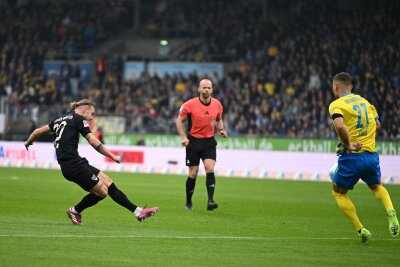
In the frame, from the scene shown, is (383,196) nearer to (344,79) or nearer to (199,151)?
(344,79)

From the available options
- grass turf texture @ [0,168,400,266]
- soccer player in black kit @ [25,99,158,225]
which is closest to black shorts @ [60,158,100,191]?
soccer player in black kit @ [25,99,158,225]

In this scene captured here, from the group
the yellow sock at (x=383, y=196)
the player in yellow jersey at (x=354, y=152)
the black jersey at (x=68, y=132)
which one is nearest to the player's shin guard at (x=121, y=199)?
the black jersey at (x=68, y=132)

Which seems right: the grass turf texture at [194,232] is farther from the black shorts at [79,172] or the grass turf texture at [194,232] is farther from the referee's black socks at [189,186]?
the black shorts at [79,172]

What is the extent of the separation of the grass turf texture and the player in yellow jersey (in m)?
0.50

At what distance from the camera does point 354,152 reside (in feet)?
37.5

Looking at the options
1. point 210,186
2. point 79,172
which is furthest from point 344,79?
point 210,186

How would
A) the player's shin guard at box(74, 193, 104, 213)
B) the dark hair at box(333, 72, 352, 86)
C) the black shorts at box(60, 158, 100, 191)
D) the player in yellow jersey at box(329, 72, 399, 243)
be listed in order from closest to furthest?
the player in yellow jersey at box(329, 72, 399, 243) → the dark hair at box(333, 72, 352, 86) → the black shorts at box(60, 158, 100, 191) → the player's shin guard at box(74, 193, 104, 213)

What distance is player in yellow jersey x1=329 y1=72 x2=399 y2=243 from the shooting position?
11.4 metres

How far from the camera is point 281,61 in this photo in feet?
123

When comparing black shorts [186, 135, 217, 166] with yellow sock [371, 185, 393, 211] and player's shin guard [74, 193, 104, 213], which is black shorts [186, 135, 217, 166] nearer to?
player's shin guard [74, 193, 104, 213]

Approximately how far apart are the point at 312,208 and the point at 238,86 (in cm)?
2017

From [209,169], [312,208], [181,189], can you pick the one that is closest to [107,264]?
[209,169]

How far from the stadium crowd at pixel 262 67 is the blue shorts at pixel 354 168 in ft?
57.4

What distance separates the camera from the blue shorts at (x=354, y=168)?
11.4 m
